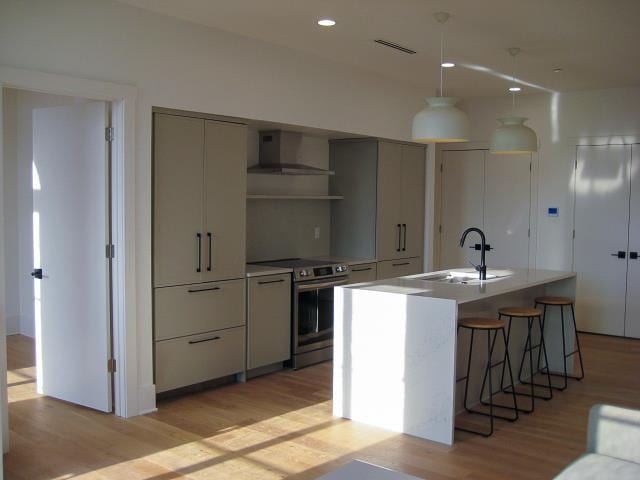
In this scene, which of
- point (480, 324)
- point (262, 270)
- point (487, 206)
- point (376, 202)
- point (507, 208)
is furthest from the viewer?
point (487, 206)

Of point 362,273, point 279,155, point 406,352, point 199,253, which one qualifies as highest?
point 279,155

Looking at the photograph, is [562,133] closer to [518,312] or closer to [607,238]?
[607,238]

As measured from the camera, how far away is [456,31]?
492 centimetres

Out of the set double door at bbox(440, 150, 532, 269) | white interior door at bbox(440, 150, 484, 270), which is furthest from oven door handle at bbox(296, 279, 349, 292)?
white interior door at bbox(440, 150, 484, 270)

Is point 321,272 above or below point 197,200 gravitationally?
below

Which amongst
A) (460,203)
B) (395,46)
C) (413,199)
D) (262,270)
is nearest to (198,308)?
(262,270)

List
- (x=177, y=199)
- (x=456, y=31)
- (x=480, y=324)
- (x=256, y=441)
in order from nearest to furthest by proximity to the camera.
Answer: (x=256, y=441) < (x=480, y=324) < (x=177, y=199) < (x=456, y=31)

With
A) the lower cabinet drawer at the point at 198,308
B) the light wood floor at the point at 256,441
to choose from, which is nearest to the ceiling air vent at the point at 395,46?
the lower cabinet drawer at the point at 198,308

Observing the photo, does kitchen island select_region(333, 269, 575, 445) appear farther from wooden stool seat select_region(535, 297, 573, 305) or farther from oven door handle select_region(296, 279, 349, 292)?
oven door handle select_region(296, 279, 349, 292)

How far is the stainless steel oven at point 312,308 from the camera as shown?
580cm

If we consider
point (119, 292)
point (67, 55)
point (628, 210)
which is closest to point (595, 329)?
point (628, 210)

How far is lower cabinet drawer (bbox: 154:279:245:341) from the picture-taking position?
4723 mm

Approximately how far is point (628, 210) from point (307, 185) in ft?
11.8

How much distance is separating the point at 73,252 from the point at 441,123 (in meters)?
2.68
